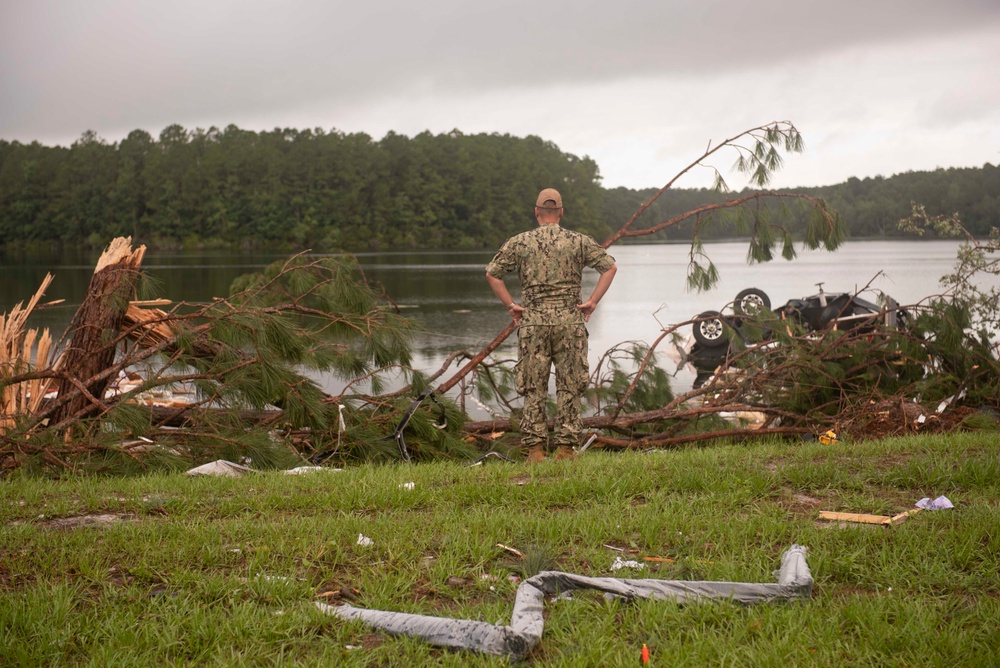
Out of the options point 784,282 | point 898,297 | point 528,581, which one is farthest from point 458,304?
point 528,581

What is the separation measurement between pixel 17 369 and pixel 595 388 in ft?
16.6

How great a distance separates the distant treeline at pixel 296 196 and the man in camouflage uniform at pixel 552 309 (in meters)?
67.2

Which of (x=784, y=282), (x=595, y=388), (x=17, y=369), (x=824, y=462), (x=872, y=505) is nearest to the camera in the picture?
(x=872, y=505)

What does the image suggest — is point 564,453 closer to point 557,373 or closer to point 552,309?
point 557,373

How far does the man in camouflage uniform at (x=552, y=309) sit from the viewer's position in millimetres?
6848

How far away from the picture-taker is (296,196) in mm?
80125

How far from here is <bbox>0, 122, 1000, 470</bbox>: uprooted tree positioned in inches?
271

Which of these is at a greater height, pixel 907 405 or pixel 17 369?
pixel 17 369

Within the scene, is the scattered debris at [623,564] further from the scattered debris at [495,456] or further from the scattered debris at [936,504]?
the scattered debris at [495,456]

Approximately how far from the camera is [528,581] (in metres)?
3.40

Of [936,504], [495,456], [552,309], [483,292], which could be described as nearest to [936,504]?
[936,504]

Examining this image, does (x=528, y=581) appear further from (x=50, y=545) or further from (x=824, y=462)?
(x=824, y=462)

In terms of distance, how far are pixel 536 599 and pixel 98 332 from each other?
5474 millimetres

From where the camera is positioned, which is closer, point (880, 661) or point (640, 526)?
point (880, 661)
